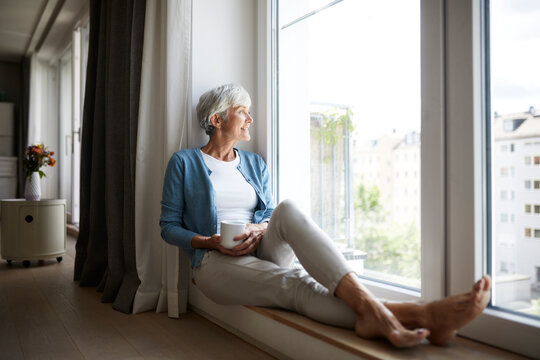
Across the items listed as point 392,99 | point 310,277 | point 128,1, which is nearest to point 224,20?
point 128,1

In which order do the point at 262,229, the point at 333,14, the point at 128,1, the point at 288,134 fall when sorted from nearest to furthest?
the point at 262,229 → the point at 333,14 → the point at 288,134 → the point at 128,1

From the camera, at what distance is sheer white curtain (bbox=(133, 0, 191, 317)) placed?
210cm

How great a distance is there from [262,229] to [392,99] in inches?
28.6

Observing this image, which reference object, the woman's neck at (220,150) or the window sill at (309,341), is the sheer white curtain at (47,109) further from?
the window sill at (309,341)

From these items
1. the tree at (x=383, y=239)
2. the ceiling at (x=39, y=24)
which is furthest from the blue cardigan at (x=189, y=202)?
the ceiling at (x=39, y=24)

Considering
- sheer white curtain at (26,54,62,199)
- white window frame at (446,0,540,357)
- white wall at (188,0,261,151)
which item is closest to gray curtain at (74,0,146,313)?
white wall at (188,0,261,151)

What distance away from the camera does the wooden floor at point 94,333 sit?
5.24ft

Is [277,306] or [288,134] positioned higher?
[288,134]

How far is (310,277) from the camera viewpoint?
4.82 ft

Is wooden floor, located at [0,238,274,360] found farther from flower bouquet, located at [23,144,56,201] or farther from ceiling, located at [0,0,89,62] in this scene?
ceiling, located at [0,0,89,62]

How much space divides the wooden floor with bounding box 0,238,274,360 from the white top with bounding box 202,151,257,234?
501mm

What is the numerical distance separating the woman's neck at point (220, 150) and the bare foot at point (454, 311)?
3.86ft

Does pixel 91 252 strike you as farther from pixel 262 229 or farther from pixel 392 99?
pixel 392 99

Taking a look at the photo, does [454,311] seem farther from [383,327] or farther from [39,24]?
[39,24]
